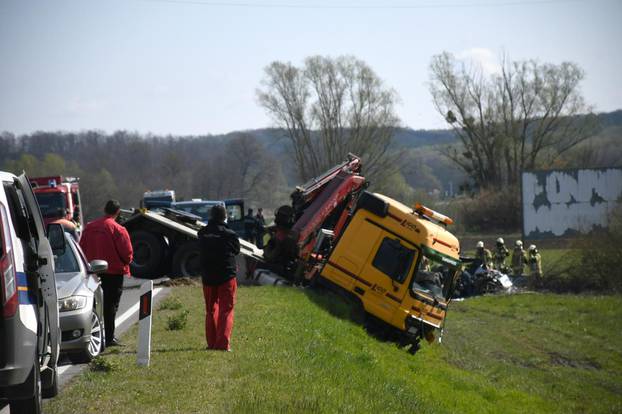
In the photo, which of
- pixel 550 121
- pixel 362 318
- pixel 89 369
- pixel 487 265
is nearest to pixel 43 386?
pixel 89 369

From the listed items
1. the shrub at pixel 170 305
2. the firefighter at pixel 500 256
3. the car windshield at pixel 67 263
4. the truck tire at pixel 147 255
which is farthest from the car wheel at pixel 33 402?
the firefighter at pixel 500 256

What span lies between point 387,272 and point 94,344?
872 cm

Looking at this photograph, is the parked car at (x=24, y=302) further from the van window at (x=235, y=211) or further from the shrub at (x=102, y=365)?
the van window at (x=235, y=211)

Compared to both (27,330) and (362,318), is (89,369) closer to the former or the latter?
(27,330)

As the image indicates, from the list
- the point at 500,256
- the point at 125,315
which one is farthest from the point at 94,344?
the point at 500,256

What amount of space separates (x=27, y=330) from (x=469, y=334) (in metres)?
19.1

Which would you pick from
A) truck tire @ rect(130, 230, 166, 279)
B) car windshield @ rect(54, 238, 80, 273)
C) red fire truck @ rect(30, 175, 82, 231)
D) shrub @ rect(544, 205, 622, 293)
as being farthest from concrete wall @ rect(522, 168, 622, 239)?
car windshield @ rect(54, 238, 80, 273)

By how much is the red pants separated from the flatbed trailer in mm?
12212

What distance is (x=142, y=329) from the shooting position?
10789 millimetres

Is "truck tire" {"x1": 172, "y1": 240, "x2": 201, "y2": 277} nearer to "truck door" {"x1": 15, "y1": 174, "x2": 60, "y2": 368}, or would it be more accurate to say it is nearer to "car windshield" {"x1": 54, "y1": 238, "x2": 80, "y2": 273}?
"car windshield" {"x1": 54, "y1": 238, "x2": 80, "y2": 273}

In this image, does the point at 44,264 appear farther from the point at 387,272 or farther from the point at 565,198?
the point at 565,198

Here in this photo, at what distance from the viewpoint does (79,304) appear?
431 inches

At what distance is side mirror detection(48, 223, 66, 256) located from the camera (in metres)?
8.77

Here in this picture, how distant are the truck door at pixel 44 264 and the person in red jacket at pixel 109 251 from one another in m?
4.26
